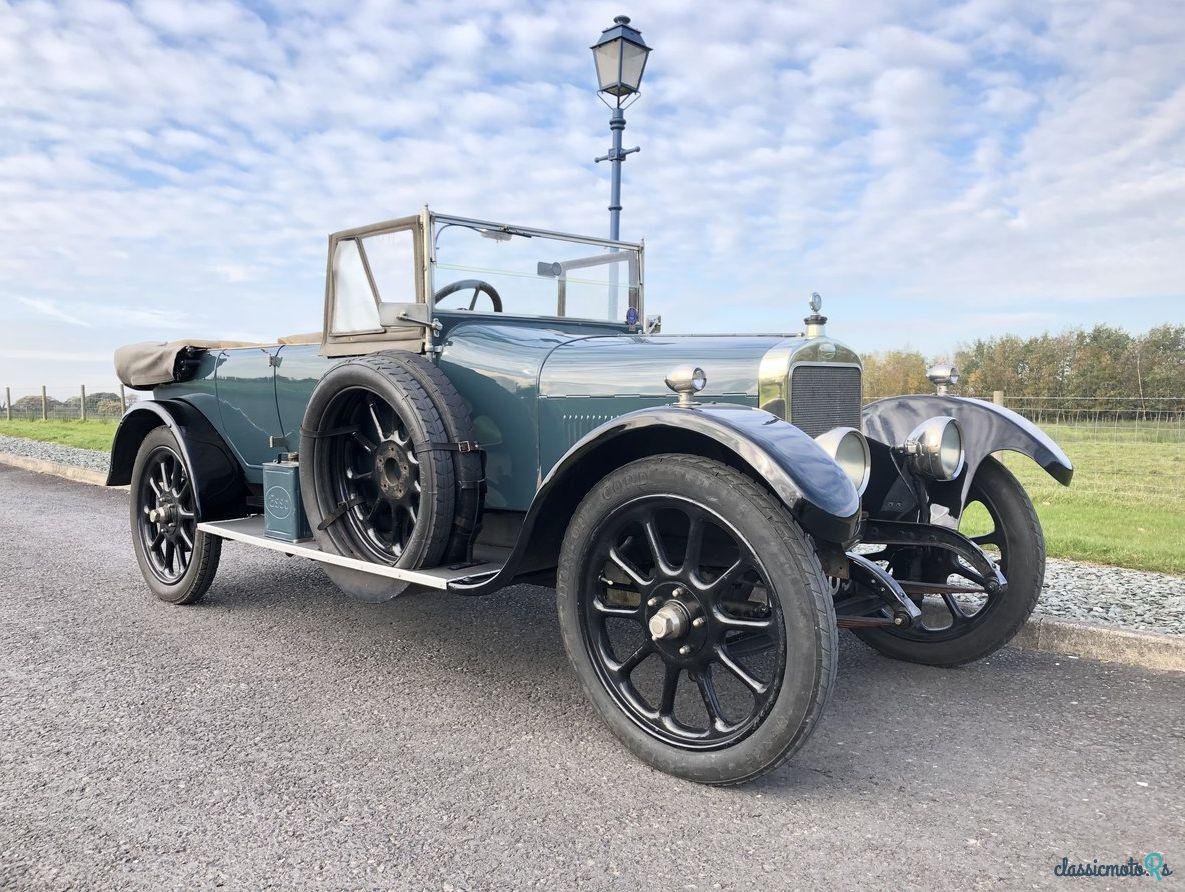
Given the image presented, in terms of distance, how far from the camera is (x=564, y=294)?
4691mm

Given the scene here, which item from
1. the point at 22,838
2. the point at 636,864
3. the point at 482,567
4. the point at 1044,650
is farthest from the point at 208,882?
the point at 1044,650

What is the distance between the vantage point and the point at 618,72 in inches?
329

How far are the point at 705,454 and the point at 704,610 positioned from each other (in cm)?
63

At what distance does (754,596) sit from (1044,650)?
162 cm

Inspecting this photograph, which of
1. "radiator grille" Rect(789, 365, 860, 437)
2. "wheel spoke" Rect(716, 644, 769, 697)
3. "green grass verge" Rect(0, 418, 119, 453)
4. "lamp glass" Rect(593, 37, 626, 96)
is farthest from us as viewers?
"green grass verge" Rect(0, 418, 119, 453)

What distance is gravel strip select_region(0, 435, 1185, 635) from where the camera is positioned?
4242mm

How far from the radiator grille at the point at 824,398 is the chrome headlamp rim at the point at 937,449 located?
27 cm

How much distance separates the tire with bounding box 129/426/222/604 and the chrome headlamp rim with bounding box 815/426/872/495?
11.8 ft

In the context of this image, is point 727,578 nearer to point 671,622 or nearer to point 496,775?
point 671,622

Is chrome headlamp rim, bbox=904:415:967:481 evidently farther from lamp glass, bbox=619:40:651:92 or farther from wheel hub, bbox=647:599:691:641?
lamp glass, bbox=619:40:651:92

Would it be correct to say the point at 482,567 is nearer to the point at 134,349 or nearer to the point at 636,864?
the point at 636,864

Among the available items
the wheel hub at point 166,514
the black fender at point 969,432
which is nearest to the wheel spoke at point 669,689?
the black fender at point 969,432

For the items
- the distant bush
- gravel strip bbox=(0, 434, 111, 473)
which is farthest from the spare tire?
the distant bush

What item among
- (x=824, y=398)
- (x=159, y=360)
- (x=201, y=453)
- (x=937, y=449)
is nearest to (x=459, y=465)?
(x=824, y=398)
